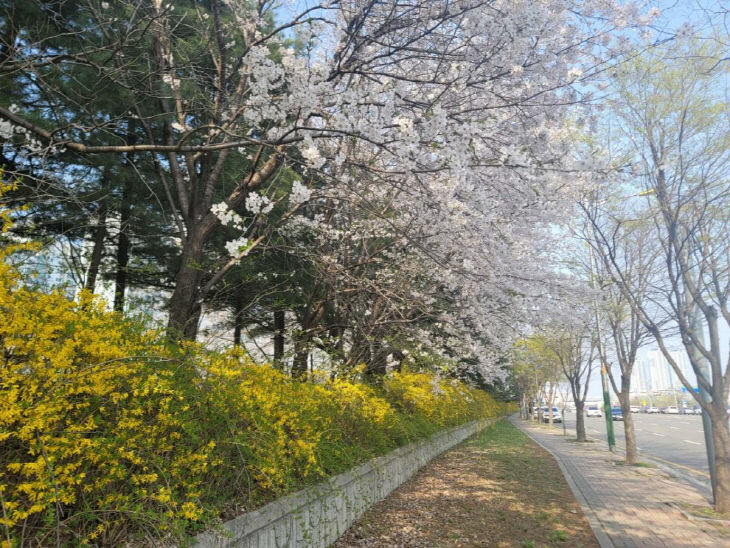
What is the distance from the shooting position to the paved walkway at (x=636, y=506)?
5668mm

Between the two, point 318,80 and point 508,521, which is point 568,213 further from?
point 318,80

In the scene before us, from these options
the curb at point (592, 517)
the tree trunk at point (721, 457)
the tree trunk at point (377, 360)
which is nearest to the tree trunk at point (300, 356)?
the tree trunk at point (377, 360)

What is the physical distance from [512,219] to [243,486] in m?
5.97

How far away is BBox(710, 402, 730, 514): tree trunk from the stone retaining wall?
4.90 meters

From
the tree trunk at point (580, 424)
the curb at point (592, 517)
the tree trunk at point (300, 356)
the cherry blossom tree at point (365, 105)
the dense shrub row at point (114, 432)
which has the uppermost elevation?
the cherry blossom tree at point (365, 105)

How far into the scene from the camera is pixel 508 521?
632cm

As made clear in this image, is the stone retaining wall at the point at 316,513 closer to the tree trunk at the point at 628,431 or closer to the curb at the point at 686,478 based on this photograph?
the curb at the point at 686,478

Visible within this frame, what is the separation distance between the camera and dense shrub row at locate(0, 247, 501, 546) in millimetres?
2420

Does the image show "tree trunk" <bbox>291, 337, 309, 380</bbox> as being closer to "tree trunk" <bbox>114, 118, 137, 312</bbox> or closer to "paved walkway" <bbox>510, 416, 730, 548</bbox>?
"tree trunk" <bbox>114, 118, 137, 312</bbox>

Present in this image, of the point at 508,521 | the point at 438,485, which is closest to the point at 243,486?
the point at 508,521

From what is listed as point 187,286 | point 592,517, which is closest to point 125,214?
point 187,286

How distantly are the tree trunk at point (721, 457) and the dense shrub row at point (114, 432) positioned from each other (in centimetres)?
678

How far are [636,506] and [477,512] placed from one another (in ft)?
8.80

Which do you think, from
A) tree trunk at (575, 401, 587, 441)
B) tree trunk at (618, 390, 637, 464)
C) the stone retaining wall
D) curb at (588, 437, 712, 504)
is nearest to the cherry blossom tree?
the stone retaining wall
